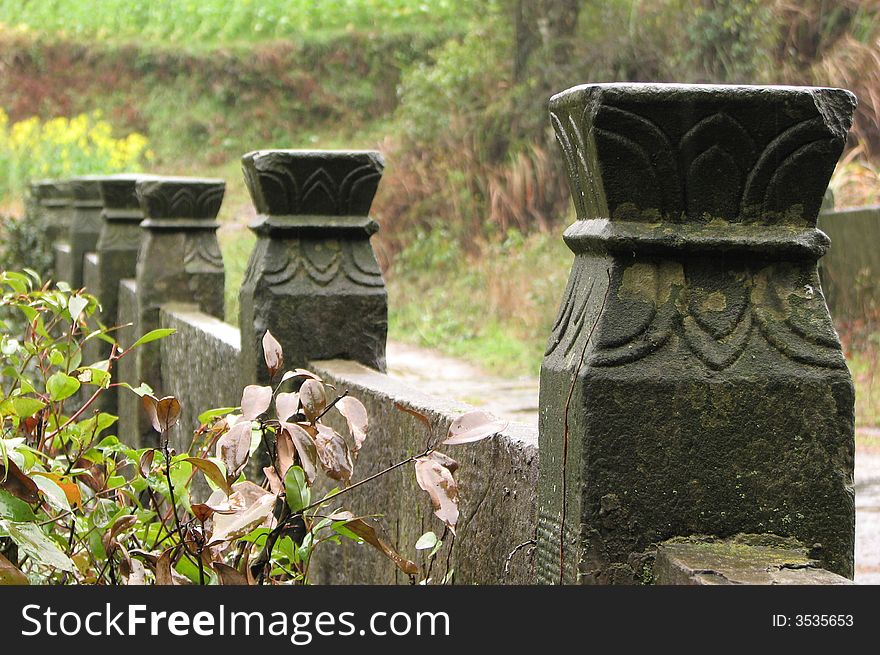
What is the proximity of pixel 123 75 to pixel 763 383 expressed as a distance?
2607 centimetres

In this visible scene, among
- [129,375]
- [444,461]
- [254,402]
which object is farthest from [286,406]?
[129,375]

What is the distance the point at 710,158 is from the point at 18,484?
134 cm

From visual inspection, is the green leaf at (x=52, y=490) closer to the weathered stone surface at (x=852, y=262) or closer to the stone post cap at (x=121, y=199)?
the stone post cap at (x=121, y=199)

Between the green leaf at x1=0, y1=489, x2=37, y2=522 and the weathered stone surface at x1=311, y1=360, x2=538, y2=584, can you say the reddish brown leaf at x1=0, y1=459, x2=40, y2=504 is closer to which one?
the green leaf at x1=0, y1=489, x2=37, y2=522

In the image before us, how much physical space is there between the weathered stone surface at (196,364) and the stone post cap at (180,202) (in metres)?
0.42

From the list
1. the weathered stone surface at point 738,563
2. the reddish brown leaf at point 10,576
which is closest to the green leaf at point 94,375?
the reddish brown leaf at point 10,576

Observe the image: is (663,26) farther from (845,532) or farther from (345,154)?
(845,532)

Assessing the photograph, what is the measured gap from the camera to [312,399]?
2613mm

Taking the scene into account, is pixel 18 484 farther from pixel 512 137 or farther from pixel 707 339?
pixel 512 137

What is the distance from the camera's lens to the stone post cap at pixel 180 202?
6578 millimetres

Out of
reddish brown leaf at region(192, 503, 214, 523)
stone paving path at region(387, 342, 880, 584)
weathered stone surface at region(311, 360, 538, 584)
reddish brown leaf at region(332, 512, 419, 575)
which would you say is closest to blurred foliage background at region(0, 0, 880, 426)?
stone paving path at region(387, 342, 880, 584)

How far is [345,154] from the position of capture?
412cm

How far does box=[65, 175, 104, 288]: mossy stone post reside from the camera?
9617 mm

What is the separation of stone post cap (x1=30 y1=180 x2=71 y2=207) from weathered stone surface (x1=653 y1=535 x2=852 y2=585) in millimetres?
9382
